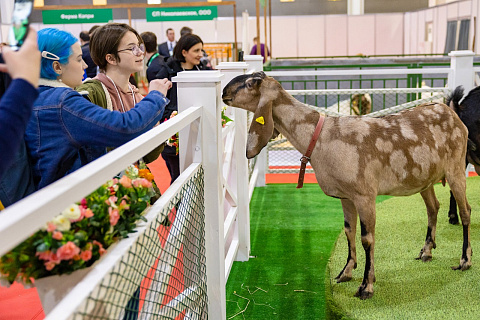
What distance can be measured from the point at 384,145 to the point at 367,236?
0.56m

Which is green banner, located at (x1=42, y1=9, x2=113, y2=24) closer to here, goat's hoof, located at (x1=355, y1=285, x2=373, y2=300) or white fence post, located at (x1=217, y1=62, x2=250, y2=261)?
white fence post, located at (x1=217, y1=62, x2=250, y2=261)

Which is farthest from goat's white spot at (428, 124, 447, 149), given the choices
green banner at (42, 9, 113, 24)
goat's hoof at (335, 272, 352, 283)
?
green banner at (42, 9, 113, 24)

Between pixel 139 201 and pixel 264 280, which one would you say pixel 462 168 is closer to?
pixel 264 280

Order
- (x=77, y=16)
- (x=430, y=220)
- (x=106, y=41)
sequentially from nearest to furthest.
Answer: (x=106, y=41) < (x=430, y=220) < (x=77, y=16)

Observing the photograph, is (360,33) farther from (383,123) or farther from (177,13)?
(383,123)

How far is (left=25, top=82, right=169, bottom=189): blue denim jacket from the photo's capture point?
2.04 metres

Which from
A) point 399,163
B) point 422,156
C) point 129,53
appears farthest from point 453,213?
point 129,53

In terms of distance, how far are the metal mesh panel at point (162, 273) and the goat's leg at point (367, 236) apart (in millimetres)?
1029

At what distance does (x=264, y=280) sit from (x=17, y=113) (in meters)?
3.30

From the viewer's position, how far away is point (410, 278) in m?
3.86

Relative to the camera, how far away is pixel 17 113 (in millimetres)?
1204

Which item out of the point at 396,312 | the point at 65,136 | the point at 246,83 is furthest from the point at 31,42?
the point at 396,312


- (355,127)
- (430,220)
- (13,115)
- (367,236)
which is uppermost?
(13,115)

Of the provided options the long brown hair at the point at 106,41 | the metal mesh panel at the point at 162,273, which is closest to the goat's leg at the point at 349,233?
the metal mesh panel at the point at 162,273
